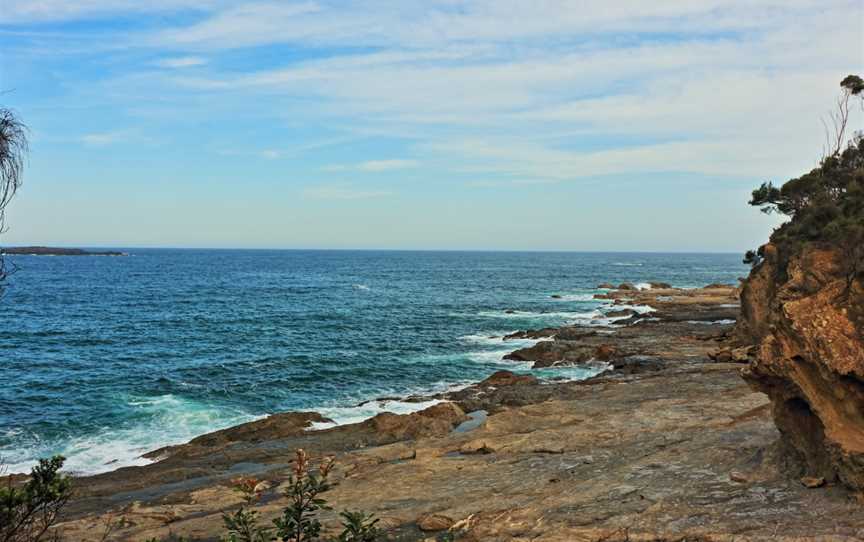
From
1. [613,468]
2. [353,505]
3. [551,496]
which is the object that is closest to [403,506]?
[353,505]

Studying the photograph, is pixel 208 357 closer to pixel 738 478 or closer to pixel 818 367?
pixel 738 478

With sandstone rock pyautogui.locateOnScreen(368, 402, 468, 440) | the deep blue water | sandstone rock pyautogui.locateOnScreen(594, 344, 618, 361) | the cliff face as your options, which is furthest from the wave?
the cliff face

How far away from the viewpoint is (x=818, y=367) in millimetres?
13492

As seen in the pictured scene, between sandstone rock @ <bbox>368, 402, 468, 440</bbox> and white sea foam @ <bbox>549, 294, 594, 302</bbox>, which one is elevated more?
white sea foam @ <bbox>549, 294, 594, 302</bbox>

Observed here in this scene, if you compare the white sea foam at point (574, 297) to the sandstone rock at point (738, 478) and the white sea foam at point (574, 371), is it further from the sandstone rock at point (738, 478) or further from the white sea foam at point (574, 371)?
the sandstone rock at point (738, 478)

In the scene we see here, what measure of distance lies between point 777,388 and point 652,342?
1336 inches

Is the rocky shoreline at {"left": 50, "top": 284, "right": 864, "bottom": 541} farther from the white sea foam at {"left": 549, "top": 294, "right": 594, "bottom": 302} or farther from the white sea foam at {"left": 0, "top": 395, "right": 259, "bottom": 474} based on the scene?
the white sea foam at {"left": 549, "top": 294, "right": 594, "bottom": 302}

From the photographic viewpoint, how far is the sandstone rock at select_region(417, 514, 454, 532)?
50.6ft

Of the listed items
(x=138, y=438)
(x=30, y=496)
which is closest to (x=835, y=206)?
(x=30, y=496)

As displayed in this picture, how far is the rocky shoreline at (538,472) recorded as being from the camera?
1377 centimetres

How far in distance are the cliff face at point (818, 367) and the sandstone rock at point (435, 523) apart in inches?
347

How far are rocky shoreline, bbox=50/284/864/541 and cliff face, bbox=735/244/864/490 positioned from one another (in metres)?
0.76

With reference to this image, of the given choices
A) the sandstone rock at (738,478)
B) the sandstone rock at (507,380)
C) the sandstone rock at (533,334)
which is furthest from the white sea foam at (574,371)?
the sandstone rock at (738,478)

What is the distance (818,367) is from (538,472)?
337 inches
